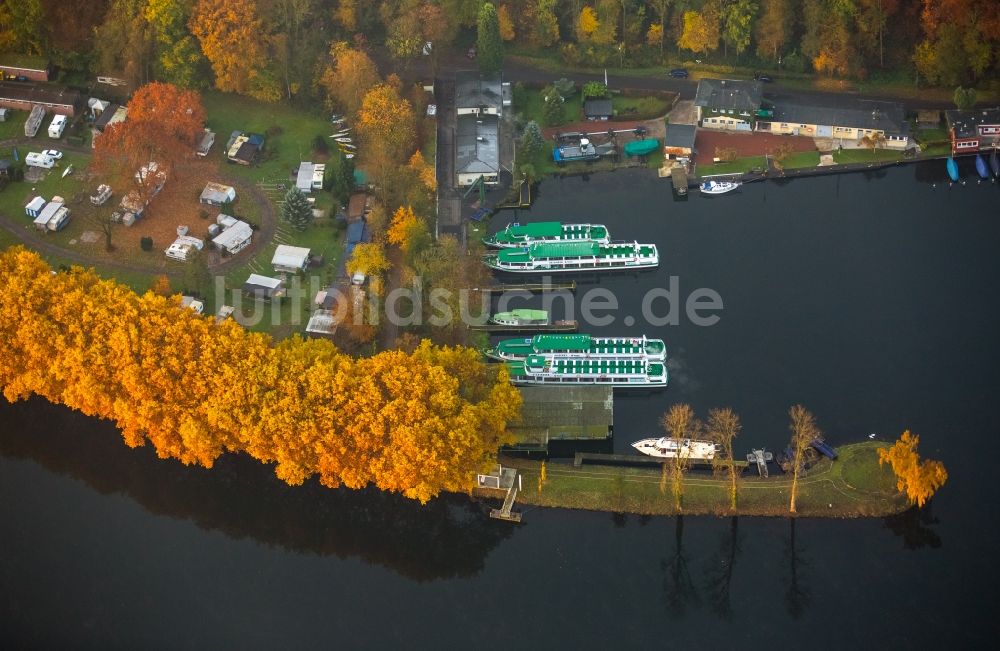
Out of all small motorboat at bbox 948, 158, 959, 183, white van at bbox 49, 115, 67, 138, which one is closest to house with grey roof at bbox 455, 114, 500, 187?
white van at bbox 49, 115, 67, 138

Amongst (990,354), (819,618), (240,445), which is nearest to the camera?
(819,618)

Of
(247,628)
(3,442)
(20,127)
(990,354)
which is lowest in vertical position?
(247,628)

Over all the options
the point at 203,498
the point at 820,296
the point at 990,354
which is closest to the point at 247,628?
the point at 203,498

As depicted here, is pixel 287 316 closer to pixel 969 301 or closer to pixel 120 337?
pixel 120 337

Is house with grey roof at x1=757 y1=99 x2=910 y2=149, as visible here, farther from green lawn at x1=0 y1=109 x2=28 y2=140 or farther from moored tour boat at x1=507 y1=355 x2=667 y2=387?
green lawn at x1=0 y1=109 x2=28 y2=140

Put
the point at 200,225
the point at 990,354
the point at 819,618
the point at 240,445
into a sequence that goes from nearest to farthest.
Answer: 1. the point at 819,618
2. the point at 240,445
3. the point at 990,354
4. the point at 200,225
